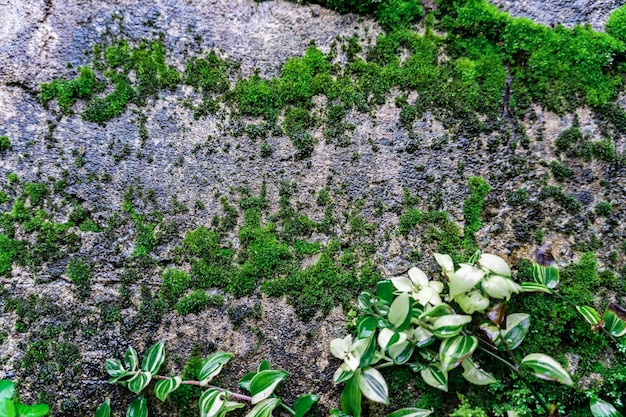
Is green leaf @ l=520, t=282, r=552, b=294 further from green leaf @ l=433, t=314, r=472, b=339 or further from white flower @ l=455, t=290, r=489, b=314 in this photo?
green leaf @ l=433, t=314, r=472, b=339

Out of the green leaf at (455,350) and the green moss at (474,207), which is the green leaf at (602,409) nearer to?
the green leaf at (455,350)

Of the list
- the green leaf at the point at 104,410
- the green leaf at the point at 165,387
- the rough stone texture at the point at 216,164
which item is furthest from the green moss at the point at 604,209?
the green leaf at the point at 104,410

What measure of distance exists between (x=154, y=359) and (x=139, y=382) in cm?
11

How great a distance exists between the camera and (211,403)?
6.12 ft

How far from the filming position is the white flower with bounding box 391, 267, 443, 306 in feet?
6.30

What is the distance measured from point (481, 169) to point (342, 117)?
0.79 m

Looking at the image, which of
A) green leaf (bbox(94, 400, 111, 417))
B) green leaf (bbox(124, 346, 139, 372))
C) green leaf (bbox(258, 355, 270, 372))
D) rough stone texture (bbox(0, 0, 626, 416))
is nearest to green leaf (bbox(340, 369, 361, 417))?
rough stone texture (bbox(0, 0, 626, 416))

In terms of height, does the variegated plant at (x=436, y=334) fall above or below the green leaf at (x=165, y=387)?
above

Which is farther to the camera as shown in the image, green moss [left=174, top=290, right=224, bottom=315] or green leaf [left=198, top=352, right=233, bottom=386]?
green moss [left=174, top=290, right=224, bottom=315]

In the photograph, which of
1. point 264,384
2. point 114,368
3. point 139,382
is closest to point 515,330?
Result: point 264,384

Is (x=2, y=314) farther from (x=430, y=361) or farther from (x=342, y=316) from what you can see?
(x=430, y=361)

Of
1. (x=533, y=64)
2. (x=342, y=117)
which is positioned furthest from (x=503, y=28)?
(x=342, y=117)

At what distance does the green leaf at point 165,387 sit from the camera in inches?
73.4

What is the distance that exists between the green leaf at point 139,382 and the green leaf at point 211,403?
26 cm
